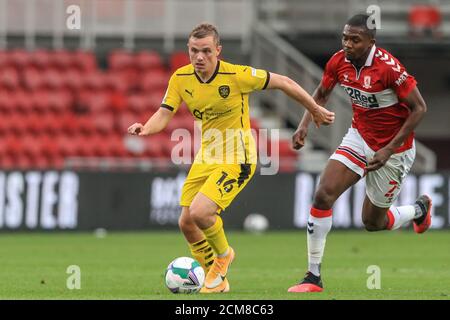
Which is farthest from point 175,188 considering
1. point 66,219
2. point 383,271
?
point 383,271

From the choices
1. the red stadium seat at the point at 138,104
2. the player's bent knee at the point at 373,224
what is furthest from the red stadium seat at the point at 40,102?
the player's bent knee at the point at 373,224

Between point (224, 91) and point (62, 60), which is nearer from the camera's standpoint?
point (224, 91)

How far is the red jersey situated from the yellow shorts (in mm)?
1194

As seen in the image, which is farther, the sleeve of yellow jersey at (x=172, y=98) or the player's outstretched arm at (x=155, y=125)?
the sleeve of yellow jersey at (x=172, y=98)

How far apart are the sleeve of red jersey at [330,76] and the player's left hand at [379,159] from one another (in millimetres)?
878

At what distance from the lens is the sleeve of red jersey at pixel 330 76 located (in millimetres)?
11094

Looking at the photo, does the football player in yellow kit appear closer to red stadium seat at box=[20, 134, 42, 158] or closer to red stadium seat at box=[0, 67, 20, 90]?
red stadium seat at box=[20, 134, 42, 158]

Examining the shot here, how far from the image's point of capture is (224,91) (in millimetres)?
10578

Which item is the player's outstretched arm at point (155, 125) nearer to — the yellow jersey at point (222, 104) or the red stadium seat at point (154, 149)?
the yellow jersey at point (222, 104)

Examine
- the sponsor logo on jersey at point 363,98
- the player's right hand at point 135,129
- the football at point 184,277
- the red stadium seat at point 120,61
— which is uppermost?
the sponsor logo on jersey at point 363,98

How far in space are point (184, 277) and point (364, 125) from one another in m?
2.35

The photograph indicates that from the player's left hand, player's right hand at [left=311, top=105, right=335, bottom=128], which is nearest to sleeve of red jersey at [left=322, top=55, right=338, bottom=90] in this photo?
player's right hand at [left=311, top=105, right=335, bottom=128]

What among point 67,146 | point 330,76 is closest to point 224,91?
point 330,76

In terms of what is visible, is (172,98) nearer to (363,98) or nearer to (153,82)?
(363,98)
